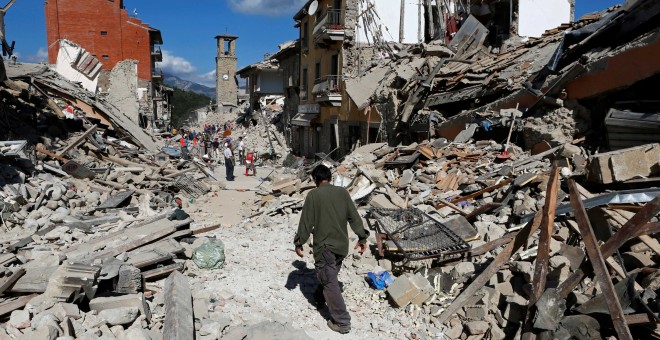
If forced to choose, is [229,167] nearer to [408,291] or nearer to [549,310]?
[408,291]

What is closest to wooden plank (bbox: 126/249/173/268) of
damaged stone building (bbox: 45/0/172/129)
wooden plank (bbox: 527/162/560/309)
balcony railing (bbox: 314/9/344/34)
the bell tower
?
wooden plank (bbox: 527/162/560/309)

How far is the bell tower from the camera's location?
57.9 m

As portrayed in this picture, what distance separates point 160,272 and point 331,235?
2.24 m

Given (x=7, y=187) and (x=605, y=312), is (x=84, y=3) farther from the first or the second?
(x=605, y=312)

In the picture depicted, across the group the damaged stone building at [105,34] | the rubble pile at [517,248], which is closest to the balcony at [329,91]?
the rubble pile at [517,248]

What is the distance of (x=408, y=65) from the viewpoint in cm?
1669

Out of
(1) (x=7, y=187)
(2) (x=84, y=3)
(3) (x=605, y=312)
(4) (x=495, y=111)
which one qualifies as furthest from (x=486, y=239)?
(2) (x=84, y=3)

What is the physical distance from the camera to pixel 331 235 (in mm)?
5000

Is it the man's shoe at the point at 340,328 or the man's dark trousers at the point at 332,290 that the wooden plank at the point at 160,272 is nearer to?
the man's dark trousers at the point at 332,290

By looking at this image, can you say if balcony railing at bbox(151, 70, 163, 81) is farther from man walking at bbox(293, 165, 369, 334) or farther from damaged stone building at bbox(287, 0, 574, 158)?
man walking at bbox(293, 165, 369, 334)

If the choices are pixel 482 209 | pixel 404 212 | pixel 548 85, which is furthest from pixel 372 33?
pixel 482 209

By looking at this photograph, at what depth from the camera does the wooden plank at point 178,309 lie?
4250 millimetres

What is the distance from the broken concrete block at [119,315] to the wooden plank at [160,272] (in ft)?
3.39

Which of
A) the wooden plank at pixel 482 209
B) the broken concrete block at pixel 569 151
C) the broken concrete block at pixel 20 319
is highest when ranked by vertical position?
the broken concrete block at pixel 569 151
